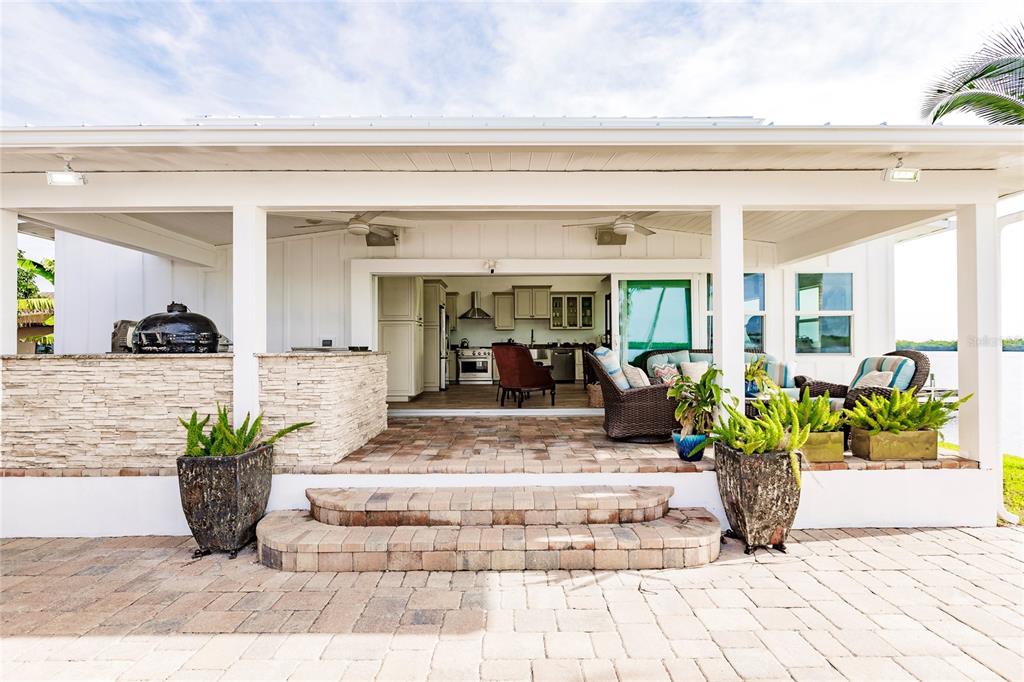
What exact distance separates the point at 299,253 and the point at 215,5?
2697mm

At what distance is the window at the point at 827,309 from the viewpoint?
679cm

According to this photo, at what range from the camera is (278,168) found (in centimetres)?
352

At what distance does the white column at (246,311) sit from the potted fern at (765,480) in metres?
3.23

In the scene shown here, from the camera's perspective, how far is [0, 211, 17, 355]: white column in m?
3.57

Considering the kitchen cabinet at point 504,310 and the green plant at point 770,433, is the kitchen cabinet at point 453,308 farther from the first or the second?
the green plant at point 770,433

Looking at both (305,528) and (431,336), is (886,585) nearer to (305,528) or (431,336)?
(305,528)

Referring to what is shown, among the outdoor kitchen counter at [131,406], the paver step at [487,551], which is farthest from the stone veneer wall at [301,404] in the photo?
the paver step at [487,551]

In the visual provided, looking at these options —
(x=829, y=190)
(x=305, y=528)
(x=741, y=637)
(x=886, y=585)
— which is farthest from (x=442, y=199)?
(x=886, y=585)

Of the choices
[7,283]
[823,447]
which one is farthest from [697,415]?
[7,283]

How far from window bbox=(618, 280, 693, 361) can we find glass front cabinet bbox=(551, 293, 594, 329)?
472cm

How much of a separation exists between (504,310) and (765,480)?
8.44 metres

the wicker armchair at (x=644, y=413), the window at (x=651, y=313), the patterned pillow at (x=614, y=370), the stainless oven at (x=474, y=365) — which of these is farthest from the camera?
the stainless oven at (x=474, y=365)

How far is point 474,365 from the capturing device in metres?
10.7

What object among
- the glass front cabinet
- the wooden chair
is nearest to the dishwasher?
the glass front cabinet
